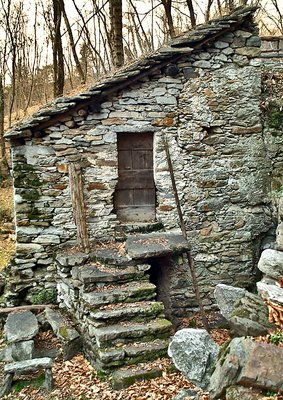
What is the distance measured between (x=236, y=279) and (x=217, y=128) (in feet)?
9.35

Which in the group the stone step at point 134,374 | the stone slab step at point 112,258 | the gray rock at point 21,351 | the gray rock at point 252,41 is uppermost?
the gray rock at point 252,41

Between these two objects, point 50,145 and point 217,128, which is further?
point 217,128

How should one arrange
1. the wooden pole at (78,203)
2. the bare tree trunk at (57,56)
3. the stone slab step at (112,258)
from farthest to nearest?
the bare tree trunk at (57,56) < the wooden pole at (78,203) < the stone slab step at (112,258)

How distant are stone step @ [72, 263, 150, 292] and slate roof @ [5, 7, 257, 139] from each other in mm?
2421

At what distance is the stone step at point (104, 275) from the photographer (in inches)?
228

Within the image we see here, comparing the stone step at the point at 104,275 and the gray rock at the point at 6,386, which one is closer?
the gray rock at the point at 6,386

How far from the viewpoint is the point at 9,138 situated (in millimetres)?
6527

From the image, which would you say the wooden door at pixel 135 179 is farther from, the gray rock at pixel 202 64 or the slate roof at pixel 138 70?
the gray rock at pixel 202 64

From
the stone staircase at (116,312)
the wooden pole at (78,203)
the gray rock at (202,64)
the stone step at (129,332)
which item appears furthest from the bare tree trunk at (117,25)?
the stone step at (129,332)

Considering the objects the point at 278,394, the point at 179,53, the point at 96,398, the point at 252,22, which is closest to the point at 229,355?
the point at 278,394

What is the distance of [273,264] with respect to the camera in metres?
4.46

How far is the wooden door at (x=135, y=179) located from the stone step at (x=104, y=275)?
1373mm

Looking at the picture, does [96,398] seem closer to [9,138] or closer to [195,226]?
[195,226]

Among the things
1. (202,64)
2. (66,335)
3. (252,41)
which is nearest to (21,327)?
(66,335)
